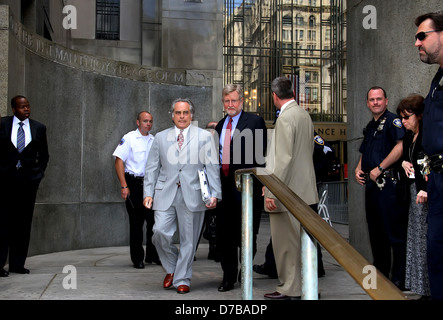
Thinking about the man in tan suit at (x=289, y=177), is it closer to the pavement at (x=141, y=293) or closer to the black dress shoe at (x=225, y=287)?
the pavement at (x=141, y=293)

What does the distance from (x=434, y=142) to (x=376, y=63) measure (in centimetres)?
409

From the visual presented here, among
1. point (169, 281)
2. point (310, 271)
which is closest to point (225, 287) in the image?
point (169, 281)

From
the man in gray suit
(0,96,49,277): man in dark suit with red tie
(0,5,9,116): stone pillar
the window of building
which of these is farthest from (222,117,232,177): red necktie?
the window of building

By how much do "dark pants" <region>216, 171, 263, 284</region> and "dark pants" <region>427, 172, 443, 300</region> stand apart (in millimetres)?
2505

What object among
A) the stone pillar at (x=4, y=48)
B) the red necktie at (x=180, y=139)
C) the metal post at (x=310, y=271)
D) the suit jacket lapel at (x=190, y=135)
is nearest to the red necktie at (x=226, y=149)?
the suit jacket lapel at (x=190, y=135)

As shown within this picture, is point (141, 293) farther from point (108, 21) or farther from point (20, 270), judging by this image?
point (108, 21)

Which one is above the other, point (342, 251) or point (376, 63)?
point (376, 63)

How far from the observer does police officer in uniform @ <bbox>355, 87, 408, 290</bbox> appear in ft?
18.4

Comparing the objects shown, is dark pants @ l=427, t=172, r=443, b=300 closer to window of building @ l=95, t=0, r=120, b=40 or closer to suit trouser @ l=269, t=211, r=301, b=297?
suit trouser @ l=269, t=211, r=301, b=297

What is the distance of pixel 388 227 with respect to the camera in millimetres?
5672

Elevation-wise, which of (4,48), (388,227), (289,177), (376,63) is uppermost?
(4,48)

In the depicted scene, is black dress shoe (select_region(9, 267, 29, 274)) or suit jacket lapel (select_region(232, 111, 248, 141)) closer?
suit jacket lapel (select_region(232, 111, 248, 141))
